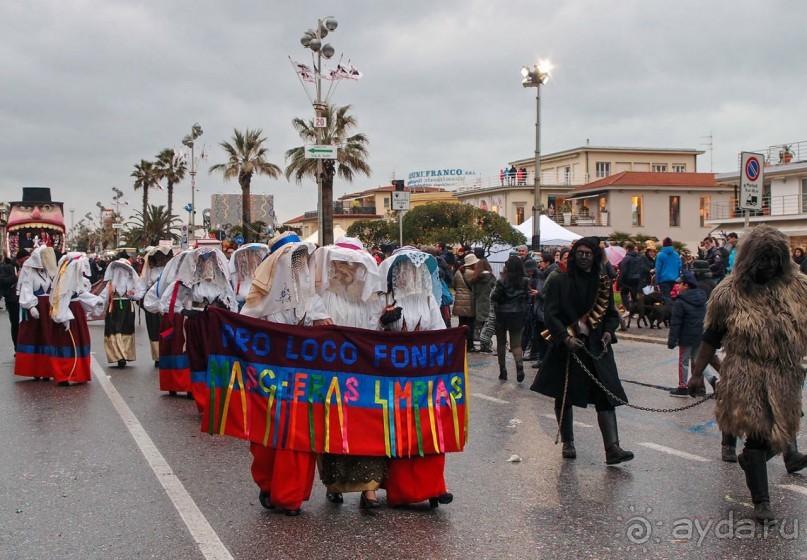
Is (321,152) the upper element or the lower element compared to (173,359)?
upper

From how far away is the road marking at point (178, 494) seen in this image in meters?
5.06

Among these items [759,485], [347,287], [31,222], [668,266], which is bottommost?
[759,485]

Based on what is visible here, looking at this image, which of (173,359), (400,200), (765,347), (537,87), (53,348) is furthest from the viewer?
(537,87)

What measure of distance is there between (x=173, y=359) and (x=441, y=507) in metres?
5.85

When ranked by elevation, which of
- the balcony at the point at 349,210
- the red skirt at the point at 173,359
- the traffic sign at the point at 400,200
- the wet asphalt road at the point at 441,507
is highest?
the balcony at the point at 349,210

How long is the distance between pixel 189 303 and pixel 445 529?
562 cm

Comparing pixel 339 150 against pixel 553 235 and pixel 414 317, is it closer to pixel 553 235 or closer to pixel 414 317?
pixel 553 235

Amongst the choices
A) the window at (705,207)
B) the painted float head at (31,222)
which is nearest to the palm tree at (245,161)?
the painted float head at (31,222)

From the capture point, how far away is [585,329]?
280 inches

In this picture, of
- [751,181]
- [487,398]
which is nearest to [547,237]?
[751,181]

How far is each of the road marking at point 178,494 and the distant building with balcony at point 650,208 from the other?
52.9 metres

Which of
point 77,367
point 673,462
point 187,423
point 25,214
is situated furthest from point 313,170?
point 673,462

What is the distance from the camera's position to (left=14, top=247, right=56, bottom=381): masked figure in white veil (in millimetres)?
11891

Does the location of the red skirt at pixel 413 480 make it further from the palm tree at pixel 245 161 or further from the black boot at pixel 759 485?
the palm tree at pixel 245 161
